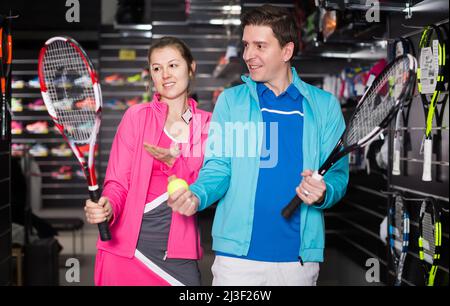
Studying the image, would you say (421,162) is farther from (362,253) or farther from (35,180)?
(35,180)

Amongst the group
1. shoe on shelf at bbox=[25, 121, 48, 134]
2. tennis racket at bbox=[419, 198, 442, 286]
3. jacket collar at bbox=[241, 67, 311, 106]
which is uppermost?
jacket collar at bbox=[241, 67, 311, 106]

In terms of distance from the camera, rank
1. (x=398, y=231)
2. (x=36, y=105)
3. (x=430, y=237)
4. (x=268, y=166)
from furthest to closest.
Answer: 1. (x=36, y=105)
2. (x=398, y=231)
3. (x=430, y=237)
4. (x=268, y=166)

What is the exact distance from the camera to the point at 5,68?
307cm

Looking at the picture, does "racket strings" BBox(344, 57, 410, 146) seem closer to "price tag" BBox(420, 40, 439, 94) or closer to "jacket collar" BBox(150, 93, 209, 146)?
"jacket collar" BBox(150, 93, 209, 146)

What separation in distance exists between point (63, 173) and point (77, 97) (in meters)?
6.81

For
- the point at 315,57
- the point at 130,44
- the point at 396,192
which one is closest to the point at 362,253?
the point at 396,192

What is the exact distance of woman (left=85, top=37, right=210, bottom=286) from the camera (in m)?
2.25

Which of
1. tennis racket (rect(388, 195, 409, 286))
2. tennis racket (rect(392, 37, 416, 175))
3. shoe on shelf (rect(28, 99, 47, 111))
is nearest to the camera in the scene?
tennis racket (rect(388, 195, 409, 286))

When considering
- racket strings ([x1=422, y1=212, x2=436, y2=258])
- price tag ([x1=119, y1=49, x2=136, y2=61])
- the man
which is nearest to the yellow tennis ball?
the man

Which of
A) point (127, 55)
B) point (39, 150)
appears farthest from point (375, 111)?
point (39, 150)

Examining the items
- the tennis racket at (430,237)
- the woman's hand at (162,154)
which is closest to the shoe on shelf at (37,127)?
the tennis racket at (430,237)

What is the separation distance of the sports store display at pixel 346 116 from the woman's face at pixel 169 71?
0.07 metres

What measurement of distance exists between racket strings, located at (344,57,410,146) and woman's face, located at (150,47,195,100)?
0.70m

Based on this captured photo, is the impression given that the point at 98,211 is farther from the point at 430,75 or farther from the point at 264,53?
the point at 430,75
